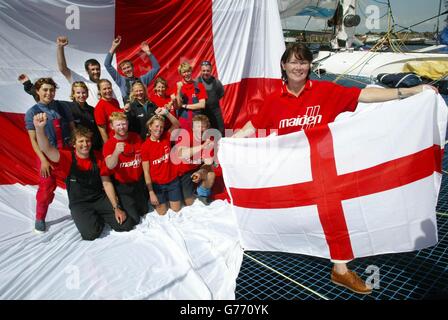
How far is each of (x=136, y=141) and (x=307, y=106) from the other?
1567 mm

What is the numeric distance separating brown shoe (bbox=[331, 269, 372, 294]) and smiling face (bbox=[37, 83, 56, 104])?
97.9 inches

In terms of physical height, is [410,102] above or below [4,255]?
above

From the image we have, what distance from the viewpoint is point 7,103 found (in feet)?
10.7

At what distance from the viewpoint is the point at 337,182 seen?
1855mm

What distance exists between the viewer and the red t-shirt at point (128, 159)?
2.70 m

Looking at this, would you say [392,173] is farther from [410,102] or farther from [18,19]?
[18,19]

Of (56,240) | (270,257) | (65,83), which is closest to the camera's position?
(270,257)

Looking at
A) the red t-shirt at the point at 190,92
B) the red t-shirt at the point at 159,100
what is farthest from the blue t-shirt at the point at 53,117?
the red t-shirt at the point at 190,92

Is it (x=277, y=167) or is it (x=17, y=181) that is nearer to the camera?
(x=277, y=167)

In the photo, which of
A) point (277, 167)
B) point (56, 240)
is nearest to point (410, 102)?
point (277, 167)

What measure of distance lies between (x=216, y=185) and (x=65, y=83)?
2.01m

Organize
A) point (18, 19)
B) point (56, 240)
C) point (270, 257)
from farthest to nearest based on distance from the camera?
point (18, 19)
point (56, 240)
point (270, 257)

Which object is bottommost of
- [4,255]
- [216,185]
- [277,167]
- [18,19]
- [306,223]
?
[216,185]

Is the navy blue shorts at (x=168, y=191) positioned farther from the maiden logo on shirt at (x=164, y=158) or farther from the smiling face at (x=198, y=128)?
the smiling face at (x=198, y=128)
